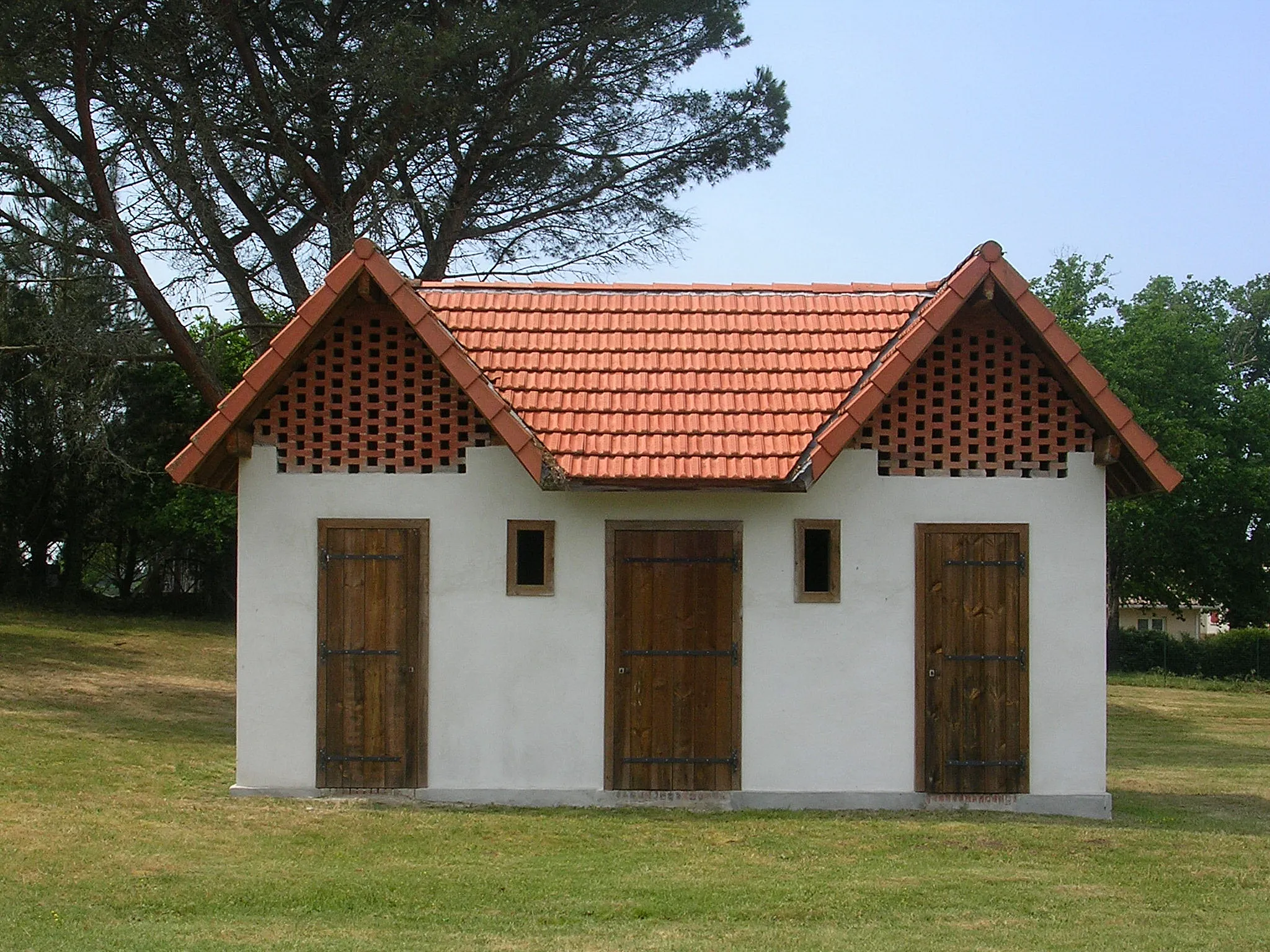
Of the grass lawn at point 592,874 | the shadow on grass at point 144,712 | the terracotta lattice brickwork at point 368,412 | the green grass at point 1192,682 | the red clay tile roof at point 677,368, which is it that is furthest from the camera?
the green grass at point 1192,682

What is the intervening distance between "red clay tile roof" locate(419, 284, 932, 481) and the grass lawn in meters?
2.96

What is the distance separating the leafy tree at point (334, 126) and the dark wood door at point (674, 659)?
9.91 meters

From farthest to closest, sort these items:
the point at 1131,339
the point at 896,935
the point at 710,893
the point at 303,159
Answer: the point at 1131,339
the point at 303,159
the point at 710,893
the point at 896,935

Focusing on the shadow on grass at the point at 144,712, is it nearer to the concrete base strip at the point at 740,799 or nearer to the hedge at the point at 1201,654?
the concrete base strip at the point at 740,799

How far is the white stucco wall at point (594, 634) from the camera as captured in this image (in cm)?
1219

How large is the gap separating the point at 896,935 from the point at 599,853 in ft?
8.94

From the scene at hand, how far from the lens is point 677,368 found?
42.4ft

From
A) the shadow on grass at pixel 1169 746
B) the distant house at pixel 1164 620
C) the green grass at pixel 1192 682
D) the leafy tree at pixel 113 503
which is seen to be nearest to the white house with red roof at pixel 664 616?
the shadow on grass at pixel 1169 746

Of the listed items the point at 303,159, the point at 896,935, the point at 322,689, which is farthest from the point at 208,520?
the point at 896,935

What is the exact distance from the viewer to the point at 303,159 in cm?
2105

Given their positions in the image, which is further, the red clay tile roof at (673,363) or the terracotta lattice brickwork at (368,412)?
the terracotta lattice brickwork at (368,412)

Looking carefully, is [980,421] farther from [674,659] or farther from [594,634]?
[594,634]

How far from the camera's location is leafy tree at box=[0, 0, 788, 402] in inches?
781

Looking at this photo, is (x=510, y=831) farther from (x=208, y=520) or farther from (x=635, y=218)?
(x=208, y=520)
